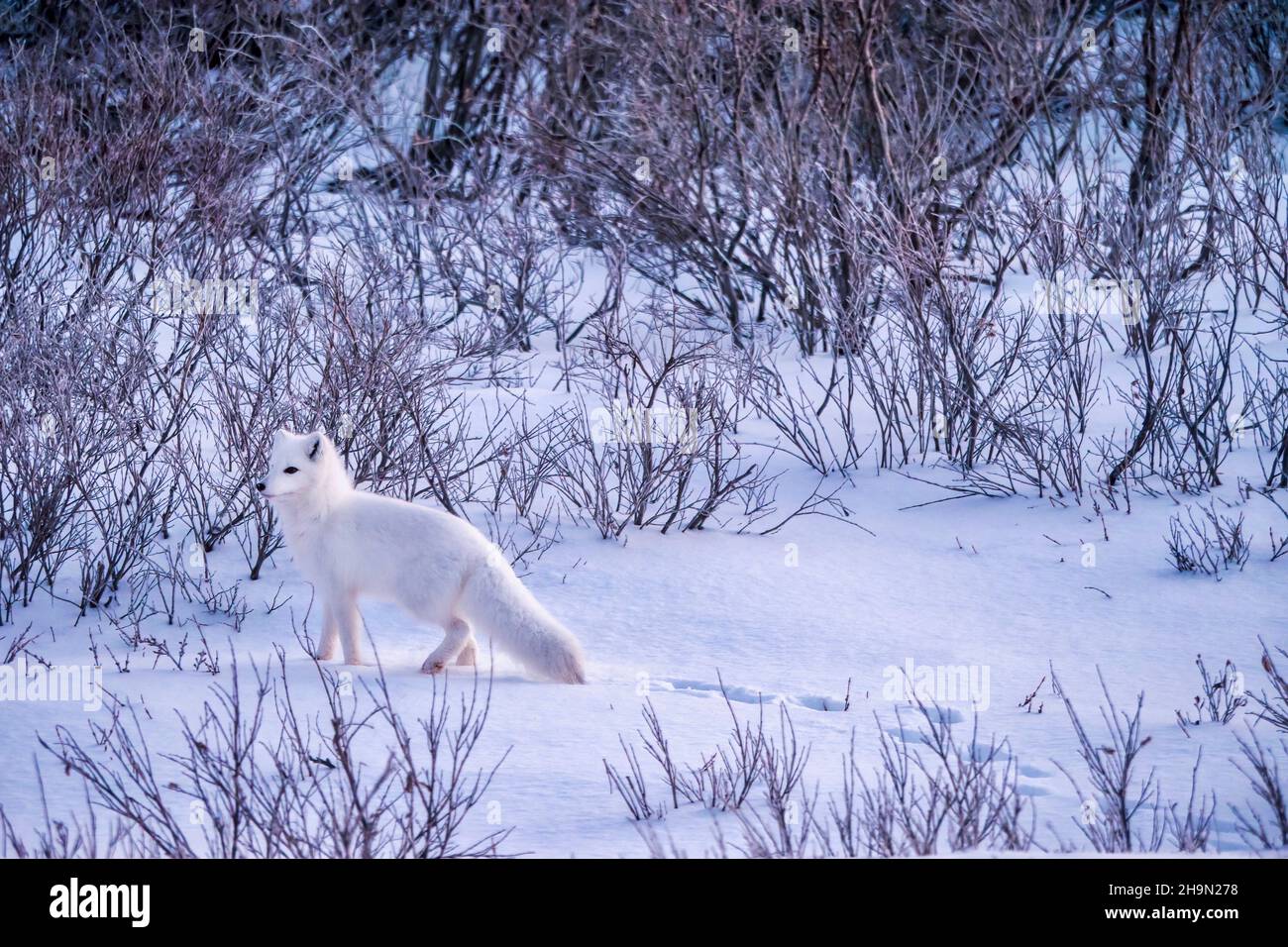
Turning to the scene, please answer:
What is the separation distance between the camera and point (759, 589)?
25.3ft

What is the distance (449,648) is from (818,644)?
7.49 ft

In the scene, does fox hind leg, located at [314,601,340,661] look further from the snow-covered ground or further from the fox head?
the fox head

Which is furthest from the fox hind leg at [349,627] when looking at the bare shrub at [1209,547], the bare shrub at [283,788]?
the bare shrub at [1209,547]

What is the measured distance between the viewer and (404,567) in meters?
5.47

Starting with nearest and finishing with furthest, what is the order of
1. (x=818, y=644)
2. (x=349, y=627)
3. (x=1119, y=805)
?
(x=1119, y=805), (x=349, y=627), (x=818, y=644)

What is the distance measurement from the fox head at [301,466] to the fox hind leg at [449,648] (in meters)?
0.83

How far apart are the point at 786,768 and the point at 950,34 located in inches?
558

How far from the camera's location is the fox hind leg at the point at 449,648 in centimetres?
550

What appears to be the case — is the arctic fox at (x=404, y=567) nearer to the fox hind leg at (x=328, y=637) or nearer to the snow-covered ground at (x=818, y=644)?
the fox hind leg at (x=328, y=637)

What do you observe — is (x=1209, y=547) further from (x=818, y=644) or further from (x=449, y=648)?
(x=449, y=648)

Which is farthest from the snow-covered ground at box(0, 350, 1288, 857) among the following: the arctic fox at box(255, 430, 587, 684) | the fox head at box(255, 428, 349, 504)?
the fox head at box(255, 428, 349, 504)

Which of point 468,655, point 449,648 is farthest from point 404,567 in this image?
point 468,655

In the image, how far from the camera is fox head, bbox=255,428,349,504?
552cm
